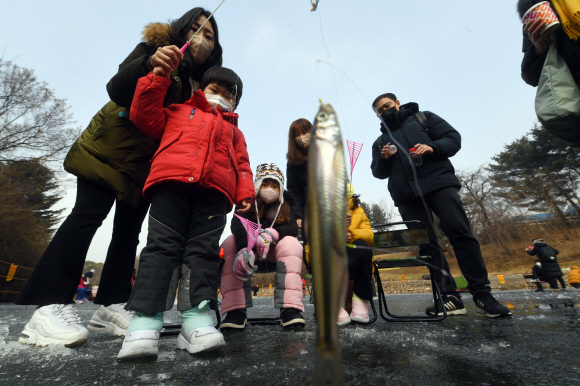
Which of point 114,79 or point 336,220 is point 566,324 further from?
point 114,79

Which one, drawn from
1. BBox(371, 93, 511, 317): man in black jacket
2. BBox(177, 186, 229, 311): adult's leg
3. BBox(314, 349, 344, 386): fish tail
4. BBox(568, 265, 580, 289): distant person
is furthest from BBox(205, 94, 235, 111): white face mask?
BBox(568, 265, 580, 289): distant person

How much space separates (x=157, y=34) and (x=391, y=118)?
2042 mm

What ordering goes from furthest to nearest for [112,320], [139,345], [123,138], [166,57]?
[112,320]
[123,138]
[166,57]
[139,345]

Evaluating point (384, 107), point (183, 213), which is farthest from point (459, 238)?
point (183, 213)

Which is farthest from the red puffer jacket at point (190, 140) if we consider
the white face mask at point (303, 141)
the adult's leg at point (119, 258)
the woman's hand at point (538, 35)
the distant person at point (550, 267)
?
the distant person at point (550, 267)

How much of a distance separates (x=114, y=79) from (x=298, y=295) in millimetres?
2051

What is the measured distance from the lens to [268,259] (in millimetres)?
2848

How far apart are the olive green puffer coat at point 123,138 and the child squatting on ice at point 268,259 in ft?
3.02

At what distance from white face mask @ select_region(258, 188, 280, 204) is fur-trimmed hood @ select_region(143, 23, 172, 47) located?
1537 mm

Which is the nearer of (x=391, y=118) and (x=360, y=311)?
(x=360, y=311)

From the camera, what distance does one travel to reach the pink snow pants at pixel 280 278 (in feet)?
8.07

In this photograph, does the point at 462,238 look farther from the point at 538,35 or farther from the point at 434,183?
the point at 538,35

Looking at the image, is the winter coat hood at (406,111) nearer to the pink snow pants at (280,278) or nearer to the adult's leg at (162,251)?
the pink snow pants at (280,278)

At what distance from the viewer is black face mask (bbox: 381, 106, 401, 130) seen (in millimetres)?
2752
